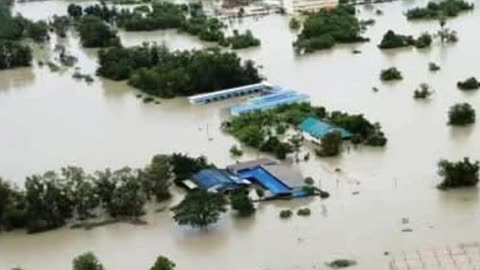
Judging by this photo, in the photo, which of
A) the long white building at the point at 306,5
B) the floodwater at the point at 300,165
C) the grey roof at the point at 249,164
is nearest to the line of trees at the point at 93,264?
the floodwater at the point at 300,165

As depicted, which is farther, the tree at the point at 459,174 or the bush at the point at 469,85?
the bush at the point at 469,85

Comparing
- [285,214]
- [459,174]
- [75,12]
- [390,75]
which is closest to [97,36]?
[75,12]

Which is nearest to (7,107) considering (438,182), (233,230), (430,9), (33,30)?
(33,30)

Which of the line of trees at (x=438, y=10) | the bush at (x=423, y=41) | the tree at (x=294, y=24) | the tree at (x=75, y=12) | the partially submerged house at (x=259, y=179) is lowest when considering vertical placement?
the partially submerged house at (x=259, y=179)

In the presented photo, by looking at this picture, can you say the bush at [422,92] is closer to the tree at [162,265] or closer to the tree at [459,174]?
the tree at [459,174]

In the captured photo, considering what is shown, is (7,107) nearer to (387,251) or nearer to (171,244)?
(171,244)

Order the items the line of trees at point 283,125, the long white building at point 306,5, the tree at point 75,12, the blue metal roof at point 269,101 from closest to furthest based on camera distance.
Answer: the line of trees at point 283,125
the blue metal roof at point 269,101
the long white building at point 306,5
the tree at point 75,12

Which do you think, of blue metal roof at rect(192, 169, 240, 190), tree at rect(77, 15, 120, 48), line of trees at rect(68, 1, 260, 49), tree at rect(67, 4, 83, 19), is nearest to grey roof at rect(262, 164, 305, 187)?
blue metal roof at rect(192, 169, 240, 190)
